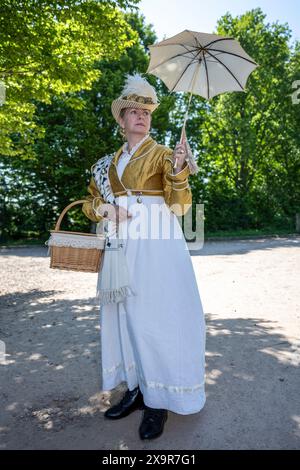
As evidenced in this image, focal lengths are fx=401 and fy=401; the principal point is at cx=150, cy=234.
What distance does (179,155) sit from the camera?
8.50 feet

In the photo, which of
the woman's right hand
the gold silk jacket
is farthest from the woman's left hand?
the woman's right hand

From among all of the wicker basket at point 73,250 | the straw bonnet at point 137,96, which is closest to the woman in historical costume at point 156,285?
the straw bonnet at point 137,96

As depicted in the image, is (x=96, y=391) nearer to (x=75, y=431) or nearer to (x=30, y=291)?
(x=75, y=431)

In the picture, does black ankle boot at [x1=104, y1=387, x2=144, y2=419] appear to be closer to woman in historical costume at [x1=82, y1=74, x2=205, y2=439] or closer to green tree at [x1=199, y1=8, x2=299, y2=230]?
woman in historical costume at [x1=82, y1=74, x2=205, y2=439]

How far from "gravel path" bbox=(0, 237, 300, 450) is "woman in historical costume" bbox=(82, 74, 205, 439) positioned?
0.26 metres

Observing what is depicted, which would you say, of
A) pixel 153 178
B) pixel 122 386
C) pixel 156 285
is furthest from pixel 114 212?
pixel 122 386

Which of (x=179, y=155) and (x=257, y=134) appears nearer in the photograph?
(x=179, y=155)

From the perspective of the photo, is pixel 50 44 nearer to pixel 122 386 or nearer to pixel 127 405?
pixel 122 386

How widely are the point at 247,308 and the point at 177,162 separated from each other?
4251mm

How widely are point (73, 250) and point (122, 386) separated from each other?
1.58 meters

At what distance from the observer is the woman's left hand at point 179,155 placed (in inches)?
102

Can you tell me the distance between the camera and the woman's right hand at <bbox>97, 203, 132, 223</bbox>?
2.85m

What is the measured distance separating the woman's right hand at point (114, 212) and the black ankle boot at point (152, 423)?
4.49ft

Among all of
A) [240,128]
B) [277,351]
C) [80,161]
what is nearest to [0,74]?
[277,351]
